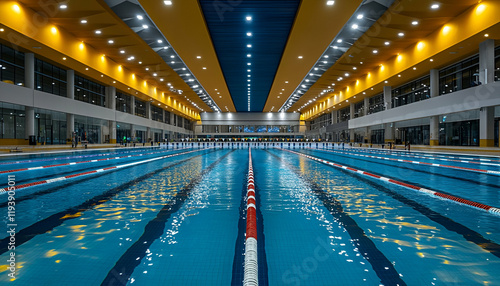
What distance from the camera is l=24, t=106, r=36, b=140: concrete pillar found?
47.8 ft

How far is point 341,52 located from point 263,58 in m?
4.46

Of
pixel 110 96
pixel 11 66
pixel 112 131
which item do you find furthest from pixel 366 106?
pixel 11 66

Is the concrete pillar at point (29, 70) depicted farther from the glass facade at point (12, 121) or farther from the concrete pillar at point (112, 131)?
the concrete pillar at point (112, 131)

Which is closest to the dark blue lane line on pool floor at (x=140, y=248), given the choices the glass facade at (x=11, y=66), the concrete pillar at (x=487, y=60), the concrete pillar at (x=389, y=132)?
the concrete pillar at (x=487, y=60)

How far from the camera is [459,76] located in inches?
603

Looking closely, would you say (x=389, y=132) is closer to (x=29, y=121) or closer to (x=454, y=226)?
(x=454, y=226)

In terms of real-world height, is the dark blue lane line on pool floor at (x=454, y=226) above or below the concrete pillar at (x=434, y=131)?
below

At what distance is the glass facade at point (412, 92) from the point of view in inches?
728

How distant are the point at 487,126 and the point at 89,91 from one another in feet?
79.6

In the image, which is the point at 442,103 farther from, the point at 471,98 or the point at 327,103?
the point at 327,103

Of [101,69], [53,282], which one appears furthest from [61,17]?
[53,282]

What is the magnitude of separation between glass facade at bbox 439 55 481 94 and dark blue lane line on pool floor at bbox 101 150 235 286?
15.2 metres

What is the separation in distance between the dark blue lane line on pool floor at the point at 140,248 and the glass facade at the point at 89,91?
63.6 ft

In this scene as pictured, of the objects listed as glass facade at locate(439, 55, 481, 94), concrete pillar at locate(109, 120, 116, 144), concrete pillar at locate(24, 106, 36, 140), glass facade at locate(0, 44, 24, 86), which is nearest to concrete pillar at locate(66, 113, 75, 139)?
concrete pillar at locate(24, 106, 36, 140)
